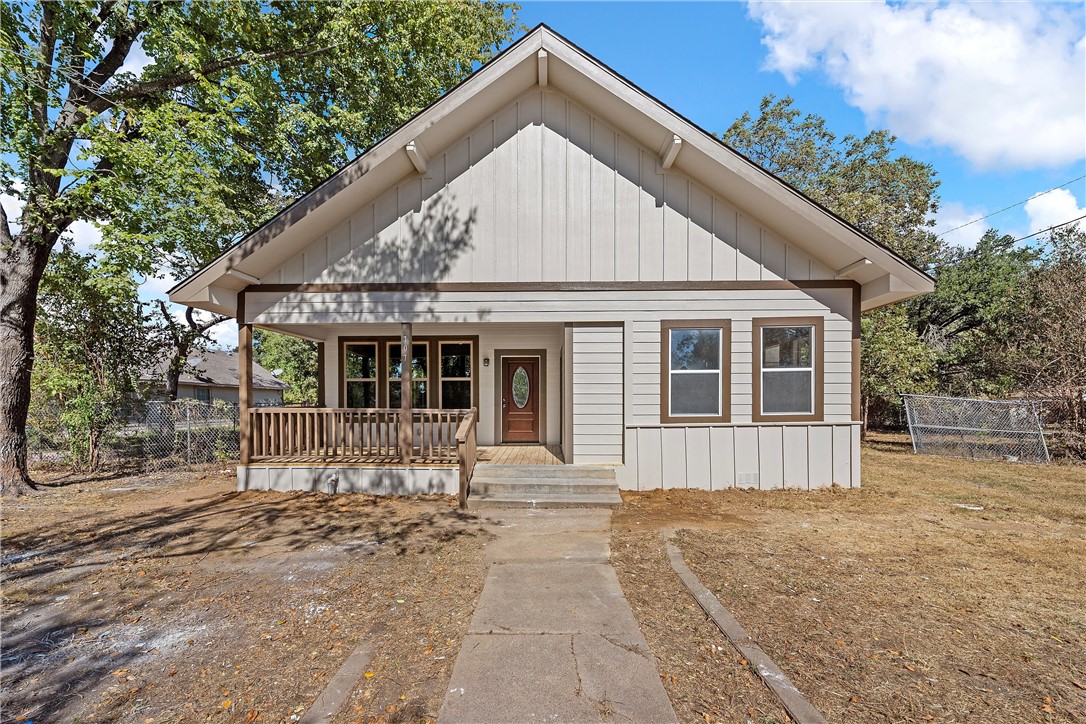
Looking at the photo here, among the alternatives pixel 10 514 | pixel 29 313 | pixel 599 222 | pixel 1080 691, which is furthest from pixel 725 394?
pixel 29 313

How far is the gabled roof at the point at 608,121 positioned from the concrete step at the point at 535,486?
506cm

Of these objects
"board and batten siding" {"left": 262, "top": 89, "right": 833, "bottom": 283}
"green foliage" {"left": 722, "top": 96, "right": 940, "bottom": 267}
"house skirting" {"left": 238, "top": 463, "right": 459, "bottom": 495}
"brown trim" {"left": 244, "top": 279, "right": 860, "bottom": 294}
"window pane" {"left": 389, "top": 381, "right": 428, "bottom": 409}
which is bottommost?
"house skirting" {"left": 238, "top": 463, "right": 459, "bottom": 495}

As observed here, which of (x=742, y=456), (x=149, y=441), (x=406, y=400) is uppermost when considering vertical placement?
(x=406, y=400)

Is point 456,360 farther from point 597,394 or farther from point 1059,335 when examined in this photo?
point 1059,335

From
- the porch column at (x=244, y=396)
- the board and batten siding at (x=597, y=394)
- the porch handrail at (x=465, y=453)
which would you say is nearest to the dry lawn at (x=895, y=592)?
the board and batten siding at (x=597, y=394)

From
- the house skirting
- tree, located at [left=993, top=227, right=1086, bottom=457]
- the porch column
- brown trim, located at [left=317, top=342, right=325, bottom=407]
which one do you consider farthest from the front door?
tree, located at [left=993, top=227, right=1086, bottom=457]

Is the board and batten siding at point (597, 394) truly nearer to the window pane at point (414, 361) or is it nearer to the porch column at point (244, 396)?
the window pane at point (414, 361)

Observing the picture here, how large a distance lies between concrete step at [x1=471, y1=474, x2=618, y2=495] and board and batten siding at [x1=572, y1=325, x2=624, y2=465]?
0.64 metres

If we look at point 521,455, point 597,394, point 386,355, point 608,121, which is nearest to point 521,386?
point 521,455

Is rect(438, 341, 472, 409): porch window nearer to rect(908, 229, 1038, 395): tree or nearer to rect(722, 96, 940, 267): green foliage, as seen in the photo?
rect(722, 96, 940, 267): green foliage

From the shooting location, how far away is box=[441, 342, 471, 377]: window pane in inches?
412

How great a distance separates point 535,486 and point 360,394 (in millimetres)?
5376

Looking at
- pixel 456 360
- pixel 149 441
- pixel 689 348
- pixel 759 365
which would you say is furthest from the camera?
pixel 149 441

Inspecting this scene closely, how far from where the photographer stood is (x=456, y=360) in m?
10.5
